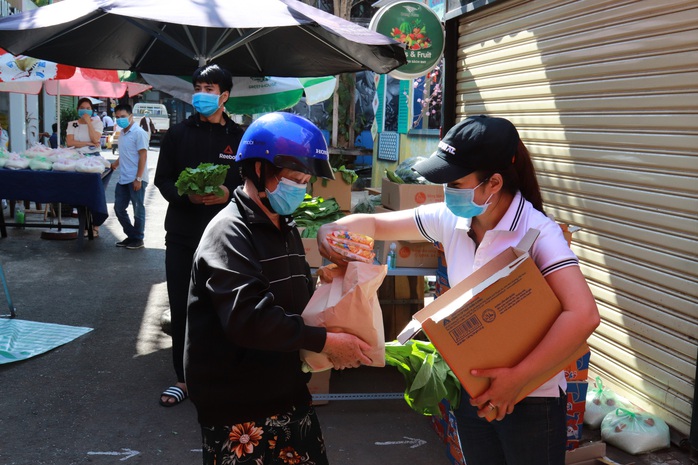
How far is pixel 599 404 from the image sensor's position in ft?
15.4

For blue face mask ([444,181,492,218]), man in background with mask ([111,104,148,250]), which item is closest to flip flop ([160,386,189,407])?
blue face mask ([444,181,492,218])

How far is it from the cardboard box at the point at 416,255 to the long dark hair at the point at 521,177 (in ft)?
9.24

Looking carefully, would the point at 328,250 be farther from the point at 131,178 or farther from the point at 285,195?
the point at 131,178

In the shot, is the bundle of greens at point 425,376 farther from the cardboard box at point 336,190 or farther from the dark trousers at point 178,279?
the cardboard box at point 336,190

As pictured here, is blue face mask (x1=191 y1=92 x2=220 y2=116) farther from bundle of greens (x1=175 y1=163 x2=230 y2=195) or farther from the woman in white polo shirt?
the woman in white polo shirt

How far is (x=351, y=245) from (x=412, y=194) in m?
3.01

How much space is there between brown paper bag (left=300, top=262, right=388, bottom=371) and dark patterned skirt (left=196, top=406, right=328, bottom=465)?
271 millimetres

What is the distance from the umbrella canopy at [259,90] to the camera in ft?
26.9

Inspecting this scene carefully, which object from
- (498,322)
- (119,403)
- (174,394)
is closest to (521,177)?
(498,322)

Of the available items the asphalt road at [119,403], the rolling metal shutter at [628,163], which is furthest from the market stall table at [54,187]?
the rolling metal shutter at [628,163]

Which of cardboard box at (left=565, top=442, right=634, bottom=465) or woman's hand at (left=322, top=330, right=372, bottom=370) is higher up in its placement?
woman's hand at (left=322, top=330, right=372, bottom=370)

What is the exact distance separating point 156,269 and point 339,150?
458 inches

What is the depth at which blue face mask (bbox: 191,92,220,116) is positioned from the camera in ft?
15.6

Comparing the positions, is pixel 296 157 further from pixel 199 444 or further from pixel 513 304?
pixel 199 444
